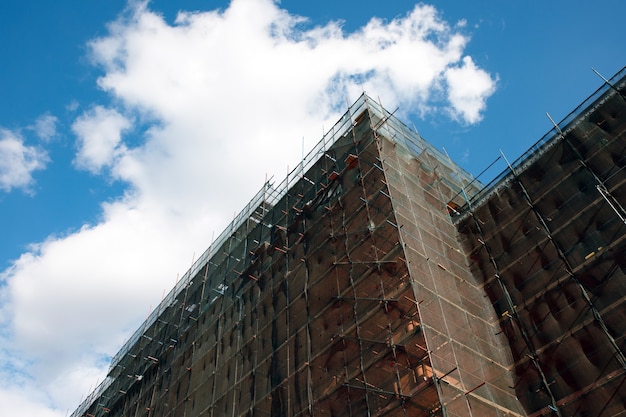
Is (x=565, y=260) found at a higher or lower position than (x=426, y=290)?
higher

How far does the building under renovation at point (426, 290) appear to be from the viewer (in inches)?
448

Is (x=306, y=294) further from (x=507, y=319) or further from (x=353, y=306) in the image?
(x=507, y=319)

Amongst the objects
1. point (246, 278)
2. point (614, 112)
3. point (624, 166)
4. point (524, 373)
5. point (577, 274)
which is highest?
point (246, 278)

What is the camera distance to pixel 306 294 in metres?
15.3

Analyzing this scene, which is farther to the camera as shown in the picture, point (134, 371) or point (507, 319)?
point (134, 371)

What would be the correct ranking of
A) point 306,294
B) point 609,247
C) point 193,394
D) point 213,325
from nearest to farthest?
1. point 609,247
2. point 306,294
3. point 193,394
4. point 213,325

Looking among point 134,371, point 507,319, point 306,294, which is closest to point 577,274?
point 507,319

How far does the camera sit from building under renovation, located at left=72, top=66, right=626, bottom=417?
37.4 feet

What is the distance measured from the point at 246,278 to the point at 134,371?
9.58 meters

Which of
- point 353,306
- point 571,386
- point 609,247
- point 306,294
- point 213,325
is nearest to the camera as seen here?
point 571,386

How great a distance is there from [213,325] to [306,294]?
6325mm

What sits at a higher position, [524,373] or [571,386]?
[524,373]

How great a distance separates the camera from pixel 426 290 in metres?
12.5

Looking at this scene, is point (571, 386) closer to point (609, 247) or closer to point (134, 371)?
point (609, 247)
